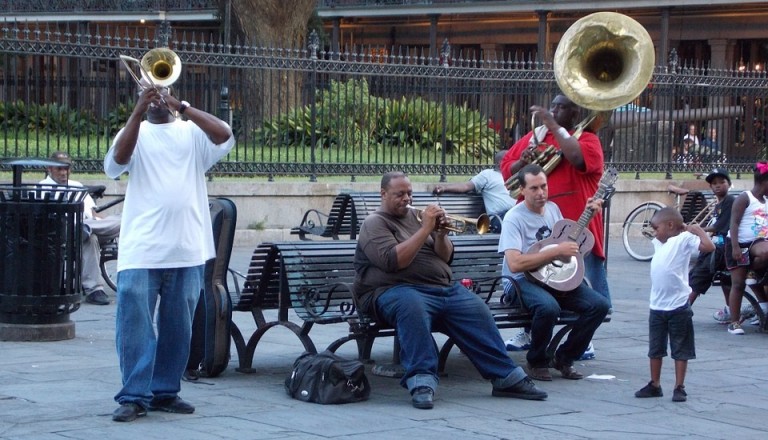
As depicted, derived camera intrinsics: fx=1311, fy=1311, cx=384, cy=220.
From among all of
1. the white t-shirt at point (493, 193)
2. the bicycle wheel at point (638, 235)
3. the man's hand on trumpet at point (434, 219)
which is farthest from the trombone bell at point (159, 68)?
the bicycle wheel at point (638, 235)

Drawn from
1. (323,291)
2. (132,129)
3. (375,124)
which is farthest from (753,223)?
(375,124)

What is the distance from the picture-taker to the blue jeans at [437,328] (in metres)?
7.23

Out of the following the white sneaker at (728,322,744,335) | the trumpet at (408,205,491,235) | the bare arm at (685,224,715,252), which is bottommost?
the white sneaker at (728,322,744,335)

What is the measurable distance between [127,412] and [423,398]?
159cm

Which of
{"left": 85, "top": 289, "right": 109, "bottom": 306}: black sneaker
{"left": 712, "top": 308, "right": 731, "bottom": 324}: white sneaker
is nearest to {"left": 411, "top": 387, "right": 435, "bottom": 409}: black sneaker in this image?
{"left": 712, "top": 308, "right": 731, "bottom": 324}: white sneaker

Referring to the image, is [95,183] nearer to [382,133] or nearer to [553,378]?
[382,133]

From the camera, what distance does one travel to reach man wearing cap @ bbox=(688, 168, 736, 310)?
1070 cm

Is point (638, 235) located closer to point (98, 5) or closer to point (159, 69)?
point (159, 69)

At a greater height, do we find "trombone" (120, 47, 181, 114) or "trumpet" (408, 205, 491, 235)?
"trombone" (120, 47, 181, 114)

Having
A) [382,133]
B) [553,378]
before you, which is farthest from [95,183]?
[553,378]

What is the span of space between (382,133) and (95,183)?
408 centimetres

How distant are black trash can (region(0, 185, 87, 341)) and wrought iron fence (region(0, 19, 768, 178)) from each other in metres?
5.24

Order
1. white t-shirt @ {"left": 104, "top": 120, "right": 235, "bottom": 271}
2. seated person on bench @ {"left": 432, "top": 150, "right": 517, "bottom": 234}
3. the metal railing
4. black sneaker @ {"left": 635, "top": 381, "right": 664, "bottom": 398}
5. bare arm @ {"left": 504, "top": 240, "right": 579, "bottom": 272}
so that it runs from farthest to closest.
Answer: the metal railing, seated person on bench @ {"left": 432, "top": 150, "right": 517, "bottom": 234}, bare arm @ {"left": 504, "top": 240, "right": 579, "bottom": 272}, black sneaker @ {"left": 635, "top": 381, "right": 664, "bottom": 398}, white t-shirt @ {"left": 104, "top": 120, "right": 235, "bottom": 271}

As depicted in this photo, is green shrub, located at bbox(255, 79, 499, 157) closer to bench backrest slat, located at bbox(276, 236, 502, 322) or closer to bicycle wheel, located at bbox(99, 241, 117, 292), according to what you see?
bicycle wheel, located at bbox(99, 241, 117, 292)
